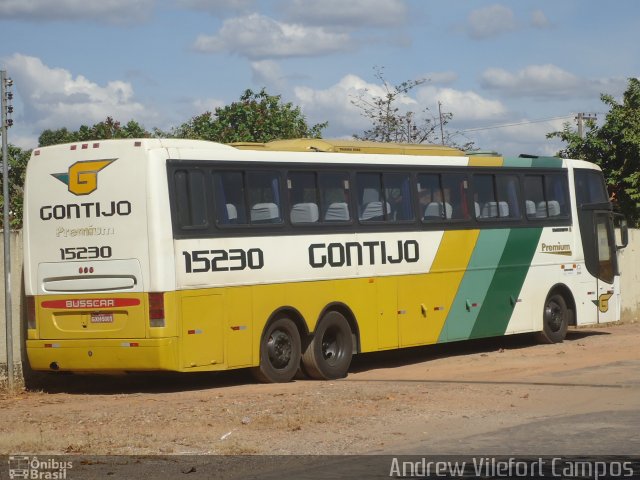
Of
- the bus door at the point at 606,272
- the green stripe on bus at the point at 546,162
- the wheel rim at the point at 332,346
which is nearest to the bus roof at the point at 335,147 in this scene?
the wheel rim at the point at 332,346

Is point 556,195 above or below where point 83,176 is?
below

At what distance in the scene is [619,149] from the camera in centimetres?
3416

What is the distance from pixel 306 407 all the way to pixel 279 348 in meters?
3.38

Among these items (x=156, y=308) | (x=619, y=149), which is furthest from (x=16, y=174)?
(x=156, y=308)

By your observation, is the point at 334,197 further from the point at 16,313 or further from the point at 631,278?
the point at 631,278

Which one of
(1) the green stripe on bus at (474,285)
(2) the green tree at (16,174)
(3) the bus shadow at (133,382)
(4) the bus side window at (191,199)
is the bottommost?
(3) the bus shadow at (133,382)

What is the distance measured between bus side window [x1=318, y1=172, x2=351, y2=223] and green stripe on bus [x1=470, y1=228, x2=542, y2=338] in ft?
13.0

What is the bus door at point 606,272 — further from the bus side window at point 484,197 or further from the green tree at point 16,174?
the green tree at point 16,174

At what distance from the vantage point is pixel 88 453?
11.3m

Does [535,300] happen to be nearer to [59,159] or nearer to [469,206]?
[469,206]

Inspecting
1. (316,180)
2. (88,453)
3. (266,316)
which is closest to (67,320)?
(266,316)

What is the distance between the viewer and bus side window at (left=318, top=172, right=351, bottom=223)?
18.2m

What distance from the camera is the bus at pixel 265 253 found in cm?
1591

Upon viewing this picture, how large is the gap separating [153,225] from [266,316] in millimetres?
2244
